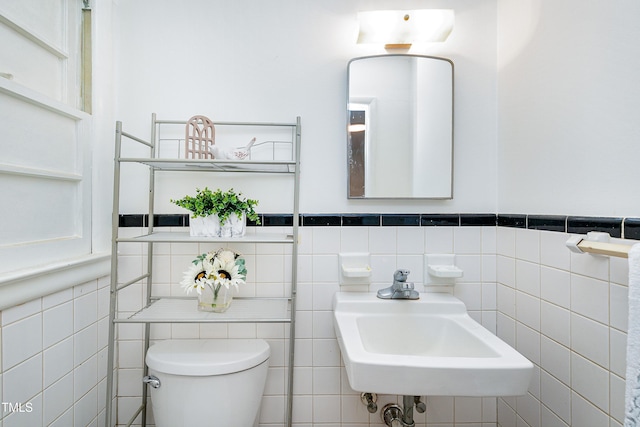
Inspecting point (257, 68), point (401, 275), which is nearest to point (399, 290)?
point (401, 275)

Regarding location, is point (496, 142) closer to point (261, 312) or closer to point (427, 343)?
point (427, 343)

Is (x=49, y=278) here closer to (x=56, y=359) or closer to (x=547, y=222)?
(x=56, y=359)

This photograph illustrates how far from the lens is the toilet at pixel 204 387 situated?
101 cm

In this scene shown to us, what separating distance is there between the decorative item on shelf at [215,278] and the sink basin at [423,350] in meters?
0.40

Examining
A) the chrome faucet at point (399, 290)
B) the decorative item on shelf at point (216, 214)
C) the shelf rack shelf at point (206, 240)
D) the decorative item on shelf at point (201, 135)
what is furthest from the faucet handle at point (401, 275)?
the decorative item on shelf at point (201, 135)

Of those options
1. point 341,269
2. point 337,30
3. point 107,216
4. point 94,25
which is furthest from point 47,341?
point 337,30

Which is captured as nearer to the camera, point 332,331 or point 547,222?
point 547,222

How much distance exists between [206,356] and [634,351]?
113cm

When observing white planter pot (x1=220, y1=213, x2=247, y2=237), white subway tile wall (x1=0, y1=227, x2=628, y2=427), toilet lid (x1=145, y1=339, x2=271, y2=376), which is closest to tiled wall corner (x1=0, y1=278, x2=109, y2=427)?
white subway tile wall (x1=0, y1=227, x2=628, y2=427)

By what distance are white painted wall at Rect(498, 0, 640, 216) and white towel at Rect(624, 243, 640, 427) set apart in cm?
20

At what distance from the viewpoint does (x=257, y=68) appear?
4.21 feet

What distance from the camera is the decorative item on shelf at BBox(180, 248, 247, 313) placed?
1.08m

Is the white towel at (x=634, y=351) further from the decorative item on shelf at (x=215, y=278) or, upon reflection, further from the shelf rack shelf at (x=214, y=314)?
the decorative item on shelf at (x=215, y=278)

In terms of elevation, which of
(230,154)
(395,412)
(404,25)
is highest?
(404,25)
